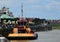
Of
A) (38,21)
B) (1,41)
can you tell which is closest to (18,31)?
(1,41)

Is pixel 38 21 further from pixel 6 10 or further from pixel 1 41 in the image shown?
pixel 1 41

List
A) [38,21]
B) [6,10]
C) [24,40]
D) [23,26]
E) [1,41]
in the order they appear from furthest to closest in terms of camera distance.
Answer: [6,10] < [38,21] < [23,26] < [24,40] < [1,41]

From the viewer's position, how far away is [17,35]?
4106 centimetres

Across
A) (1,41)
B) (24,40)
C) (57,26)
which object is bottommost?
(57,26)

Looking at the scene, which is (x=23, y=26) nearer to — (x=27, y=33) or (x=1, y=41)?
(x=27, y=33)

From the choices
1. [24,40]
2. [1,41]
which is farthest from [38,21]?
[1,41]

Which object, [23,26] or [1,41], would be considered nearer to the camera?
[1,41]

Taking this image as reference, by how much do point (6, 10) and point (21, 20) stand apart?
406 ft

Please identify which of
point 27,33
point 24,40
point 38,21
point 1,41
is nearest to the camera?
point 1,41

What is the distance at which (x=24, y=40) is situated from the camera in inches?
1551

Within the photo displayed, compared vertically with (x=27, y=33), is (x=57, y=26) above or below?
below

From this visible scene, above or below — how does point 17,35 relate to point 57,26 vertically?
above

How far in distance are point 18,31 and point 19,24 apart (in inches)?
162

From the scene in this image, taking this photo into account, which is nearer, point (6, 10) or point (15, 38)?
point (15, 38)
